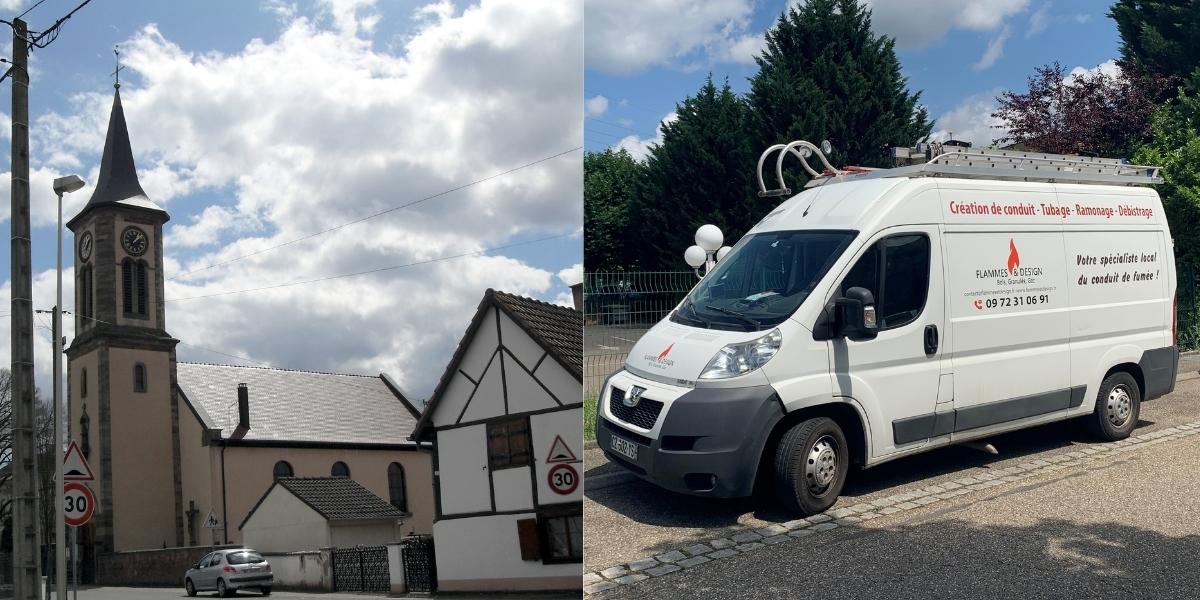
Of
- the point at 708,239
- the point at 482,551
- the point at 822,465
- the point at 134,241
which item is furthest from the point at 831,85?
the point at 482,551

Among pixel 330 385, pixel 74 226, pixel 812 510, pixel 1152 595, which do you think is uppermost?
pixel 74 226

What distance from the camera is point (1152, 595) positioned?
346cm

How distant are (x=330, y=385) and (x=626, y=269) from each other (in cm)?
484

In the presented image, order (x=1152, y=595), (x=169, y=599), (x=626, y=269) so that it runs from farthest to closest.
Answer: (x=626, y=269) < (x=1152, y=595) < (x=169, y=599)

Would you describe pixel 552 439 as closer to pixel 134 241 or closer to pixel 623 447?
pixel 134 241

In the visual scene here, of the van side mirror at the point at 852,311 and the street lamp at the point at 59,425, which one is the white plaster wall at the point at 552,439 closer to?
the street lamp at the point at 59,425

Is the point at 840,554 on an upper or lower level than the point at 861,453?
lower

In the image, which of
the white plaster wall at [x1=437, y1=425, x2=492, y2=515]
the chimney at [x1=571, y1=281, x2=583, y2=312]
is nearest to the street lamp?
the white plaster wall at [x1=437, y1=425, x2=492, y2=515]

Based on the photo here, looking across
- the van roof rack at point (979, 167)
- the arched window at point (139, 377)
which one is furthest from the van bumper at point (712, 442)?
the arched window at point (139, 377)

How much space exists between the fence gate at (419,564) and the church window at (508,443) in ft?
0.80

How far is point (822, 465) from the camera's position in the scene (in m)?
4.35

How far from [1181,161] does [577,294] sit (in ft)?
22.0

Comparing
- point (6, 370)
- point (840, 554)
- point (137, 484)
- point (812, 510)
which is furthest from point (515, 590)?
point (812, 510)

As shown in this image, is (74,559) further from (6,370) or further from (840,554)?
(840,554)
